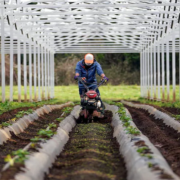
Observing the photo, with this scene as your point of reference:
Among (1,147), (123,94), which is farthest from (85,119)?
(123,94)

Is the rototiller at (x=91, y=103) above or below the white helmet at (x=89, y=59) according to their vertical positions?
below

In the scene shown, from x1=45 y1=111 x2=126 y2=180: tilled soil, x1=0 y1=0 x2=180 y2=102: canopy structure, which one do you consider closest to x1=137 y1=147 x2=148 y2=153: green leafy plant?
x1=45 y1=111 x2=126 y2=180: tilled soil

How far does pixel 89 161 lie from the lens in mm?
5895

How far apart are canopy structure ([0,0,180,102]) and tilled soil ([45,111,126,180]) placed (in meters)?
7.76

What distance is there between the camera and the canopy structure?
637 inches

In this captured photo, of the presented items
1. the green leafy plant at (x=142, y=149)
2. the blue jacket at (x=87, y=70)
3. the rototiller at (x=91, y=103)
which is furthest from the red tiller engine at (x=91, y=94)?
the green leafy plant at (x=142, y=149)

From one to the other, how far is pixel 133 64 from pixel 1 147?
3615 centimetres

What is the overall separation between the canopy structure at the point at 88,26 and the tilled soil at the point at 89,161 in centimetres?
776

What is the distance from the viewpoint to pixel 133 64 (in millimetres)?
43250

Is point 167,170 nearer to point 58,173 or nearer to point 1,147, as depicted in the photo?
point 58,173

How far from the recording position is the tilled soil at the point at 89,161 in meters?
5.33

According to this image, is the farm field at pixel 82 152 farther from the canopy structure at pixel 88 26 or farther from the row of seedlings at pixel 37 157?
the canopy structure at pixel 88 26

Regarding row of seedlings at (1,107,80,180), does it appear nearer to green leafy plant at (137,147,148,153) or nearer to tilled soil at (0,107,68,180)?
tilled soil at (0,107,68,180)

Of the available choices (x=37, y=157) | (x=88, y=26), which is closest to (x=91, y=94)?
(x=37, y=157)
